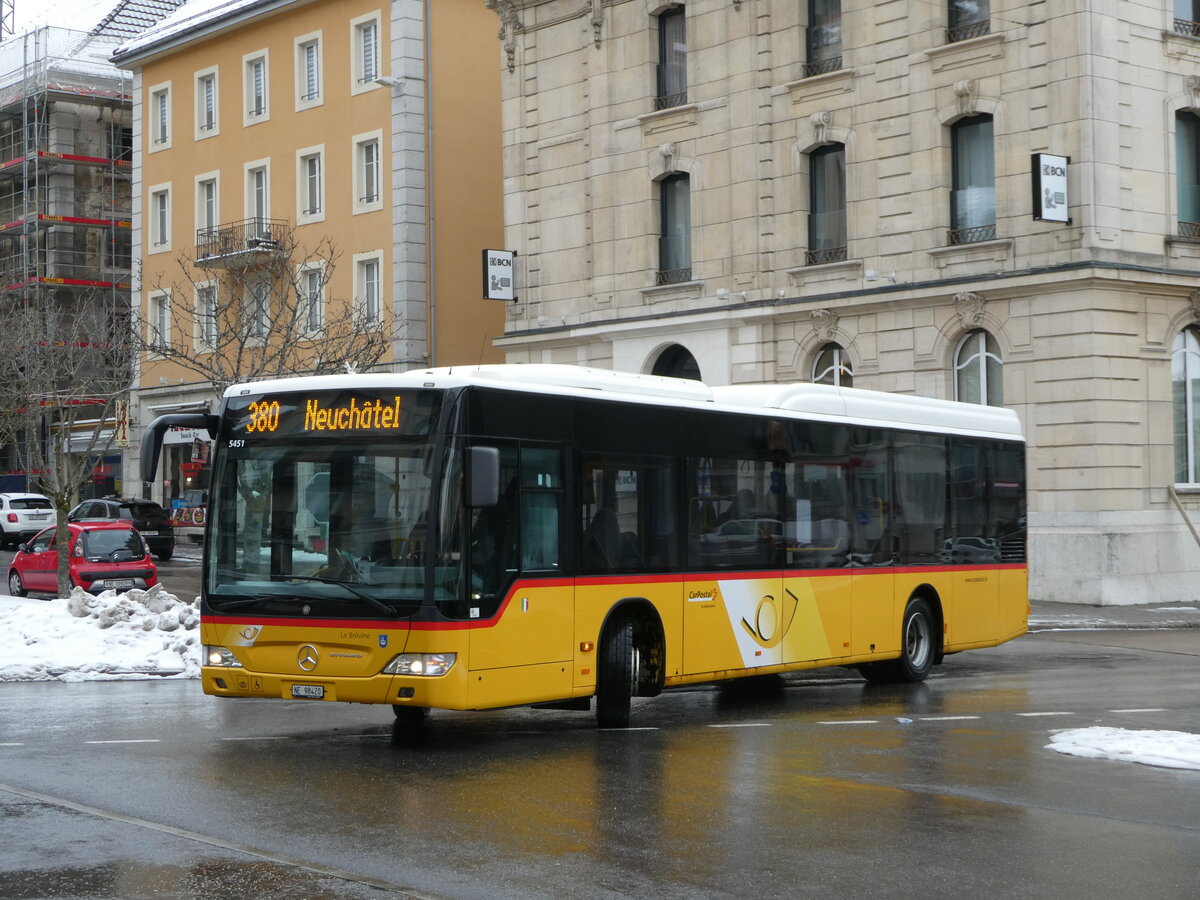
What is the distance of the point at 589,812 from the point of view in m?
9.89

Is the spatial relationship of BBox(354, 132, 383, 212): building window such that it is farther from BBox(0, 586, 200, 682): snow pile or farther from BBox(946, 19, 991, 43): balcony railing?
BBox(0, 586, 200, 682): snow pile

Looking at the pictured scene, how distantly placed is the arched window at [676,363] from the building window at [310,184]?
1466cm

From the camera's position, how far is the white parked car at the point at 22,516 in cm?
5044

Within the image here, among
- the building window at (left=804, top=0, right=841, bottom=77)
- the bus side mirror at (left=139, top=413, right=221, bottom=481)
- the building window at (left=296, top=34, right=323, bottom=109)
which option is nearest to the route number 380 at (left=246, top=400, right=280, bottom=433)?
the bus side mirror at (left=139, top=413, right=221, bottom=481)

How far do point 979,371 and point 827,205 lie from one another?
4872 millimetres

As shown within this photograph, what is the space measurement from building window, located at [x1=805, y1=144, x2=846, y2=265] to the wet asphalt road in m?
18.2

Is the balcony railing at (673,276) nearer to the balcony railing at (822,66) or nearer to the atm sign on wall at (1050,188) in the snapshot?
the balcony railing at (822,66)

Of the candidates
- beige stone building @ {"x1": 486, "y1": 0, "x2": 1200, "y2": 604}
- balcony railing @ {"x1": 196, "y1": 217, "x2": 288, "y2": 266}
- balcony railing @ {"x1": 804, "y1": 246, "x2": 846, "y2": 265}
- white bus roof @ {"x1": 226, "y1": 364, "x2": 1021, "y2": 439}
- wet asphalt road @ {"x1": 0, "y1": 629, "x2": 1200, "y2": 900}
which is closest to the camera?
wet asphalt road @ {"x1": 0, "y1": 629, "x2": 1200, "y2": 900}

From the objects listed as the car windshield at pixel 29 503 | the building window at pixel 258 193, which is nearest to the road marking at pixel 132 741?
the building window at pixel 258 193

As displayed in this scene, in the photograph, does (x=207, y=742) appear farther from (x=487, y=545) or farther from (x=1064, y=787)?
(x=1064, y=787)

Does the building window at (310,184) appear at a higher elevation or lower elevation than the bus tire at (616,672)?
higher

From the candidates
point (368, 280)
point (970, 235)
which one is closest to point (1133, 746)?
point (970, 235)

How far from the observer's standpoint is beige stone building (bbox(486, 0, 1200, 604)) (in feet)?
95.4

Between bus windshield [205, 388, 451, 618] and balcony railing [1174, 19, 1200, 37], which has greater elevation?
balcony railing [1174, 19, 1200, 37]
